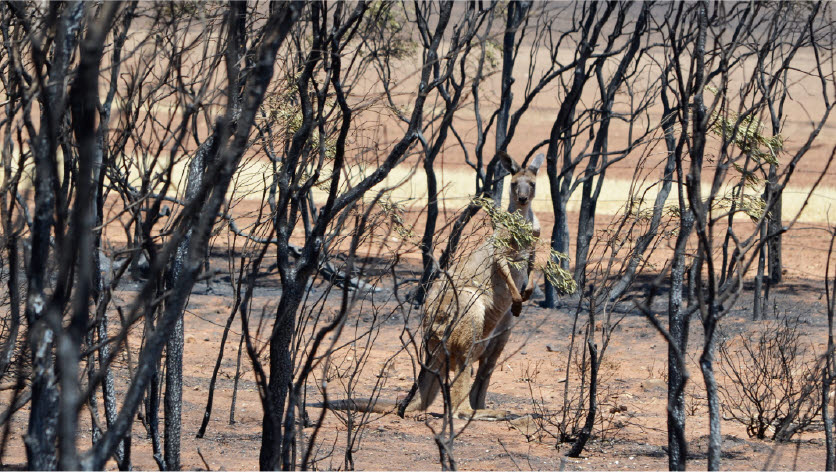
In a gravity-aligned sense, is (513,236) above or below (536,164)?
below

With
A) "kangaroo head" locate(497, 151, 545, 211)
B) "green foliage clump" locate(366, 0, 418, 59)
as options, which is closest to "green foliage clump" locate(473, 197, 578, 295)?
"kangaroo head" locate(497, 151, 545, 211)

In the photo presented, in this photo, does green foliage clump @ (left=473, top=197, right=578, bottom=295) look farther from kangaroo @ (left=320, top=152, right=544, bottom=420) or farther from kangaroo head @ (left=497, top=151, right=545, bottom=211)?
kangaroo head @ (left=497, top=151, right=545, bottom=211)

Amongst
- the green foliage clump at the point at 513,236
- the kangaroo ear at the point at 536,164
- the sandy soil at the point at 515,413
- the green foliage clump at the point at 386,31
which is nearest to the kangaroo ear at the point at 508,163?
the kangaroo ear at the point at 536,164

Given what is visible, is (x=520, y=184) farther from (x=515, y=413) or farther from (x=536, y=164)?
(x=515, y=413)

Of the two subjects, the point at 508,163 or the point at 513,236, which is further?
the point at 508,163

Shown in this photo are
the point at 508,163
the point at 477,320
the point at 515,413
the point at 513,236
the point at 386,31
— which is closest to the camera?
the point at 513,236

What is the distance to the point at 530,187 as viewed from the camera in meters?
8.70

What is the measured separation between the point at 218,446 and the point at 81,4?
180 inches

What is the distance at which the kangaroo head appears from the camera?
859cm

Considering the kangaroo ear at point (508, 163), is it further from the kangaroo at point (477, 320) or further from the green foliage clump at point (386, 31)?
the green foliage clump at point (386, 31)

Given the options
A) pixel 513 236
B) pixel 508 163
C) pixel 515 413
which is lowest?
pixel 515 413

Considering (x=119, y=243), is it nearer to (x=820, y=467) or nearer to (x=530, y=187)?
(x=530, y=187)

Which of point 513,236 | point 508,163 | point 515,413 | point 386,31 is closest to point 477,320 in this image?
point 513,236

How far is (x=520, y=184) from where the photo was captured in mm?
8633
